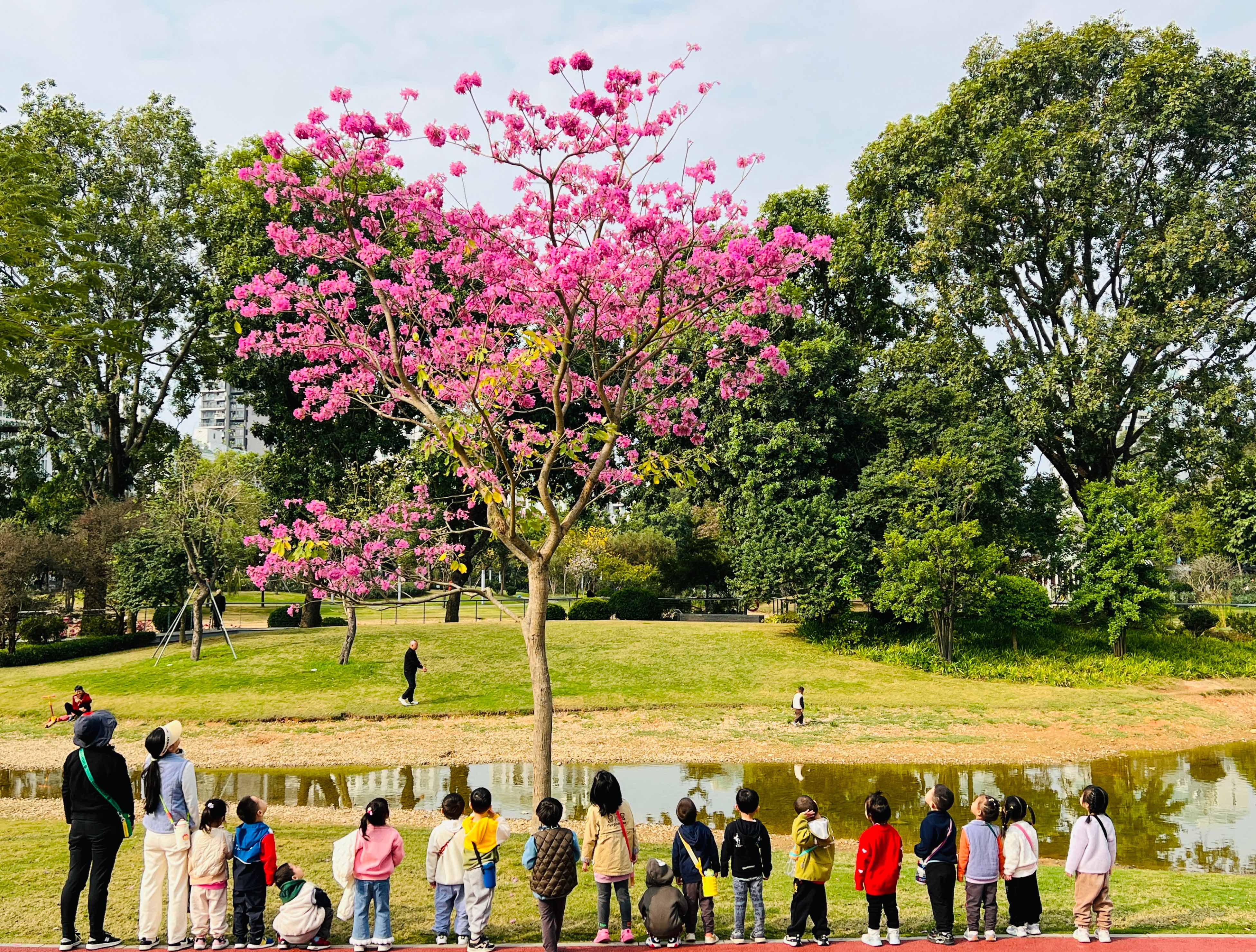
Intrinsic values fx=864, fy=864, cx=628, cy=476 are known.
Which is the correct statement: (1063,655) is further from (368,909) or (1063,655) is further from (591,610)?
(368,909)

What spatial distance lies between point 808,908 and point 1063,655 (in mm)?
27104

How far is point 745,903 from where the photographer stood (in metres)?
7.75

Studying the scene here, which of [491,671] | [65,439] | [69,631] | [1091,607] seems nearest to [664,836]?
[491,671]

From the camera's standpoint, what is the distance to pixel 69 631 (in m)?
35.2

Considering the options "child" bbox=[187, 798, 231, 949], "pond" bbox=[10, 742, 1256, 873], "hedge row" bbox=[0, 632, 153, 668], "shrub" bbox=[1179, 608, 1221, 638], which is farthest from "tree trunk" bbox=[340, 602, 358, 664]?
"shrub" bbox=[1179, 608, 1221, 638]

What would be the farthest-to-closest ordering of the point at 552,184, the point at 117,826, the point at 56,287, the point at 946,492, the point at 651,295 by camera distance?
the point at 946,492 → the point at 56,287 → the point at 651,295 → the point at 552,184 → the point at 117,826

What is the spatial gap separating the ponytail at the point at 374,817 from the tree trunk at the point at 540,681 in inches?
106

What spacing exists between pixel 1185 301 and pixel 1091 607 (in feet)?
37.4

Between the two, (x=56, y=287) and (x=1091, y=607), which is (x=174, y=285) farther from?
(x=1091, y=607)

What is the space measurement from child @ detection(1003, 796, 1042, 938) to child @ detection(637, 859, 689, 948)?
9.75 feet

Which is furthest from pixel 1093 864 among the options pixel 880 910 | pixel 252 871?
pixel 252 871

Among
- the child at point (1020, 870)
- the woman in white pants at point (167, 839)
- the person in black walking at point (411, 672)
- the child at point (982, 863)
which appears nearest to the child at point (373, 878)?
the woman in white pants at point (167, 839)

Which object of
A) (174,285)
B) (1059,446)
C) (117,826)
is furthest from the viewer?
(174,285)

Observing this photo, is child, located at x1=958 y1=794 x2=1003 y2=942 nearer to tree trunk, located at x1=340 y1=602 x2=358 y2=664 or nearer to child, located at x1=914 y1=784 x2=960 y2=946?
child, located at x1=914 y1=784 x2=960 y2=946
